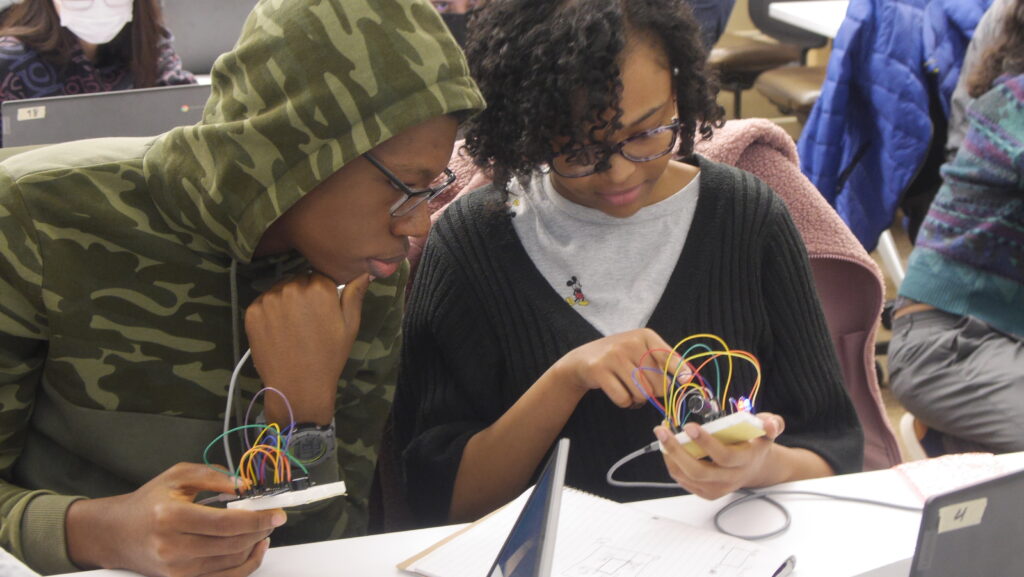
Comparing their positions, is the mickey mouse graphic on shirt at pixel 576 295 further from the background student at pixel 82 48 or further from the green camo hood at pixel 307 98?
the background student at pixel 82 48

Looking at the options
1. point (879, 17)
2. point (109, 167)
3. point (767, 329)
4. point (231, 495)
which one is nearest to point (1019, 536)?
point (767, 329)

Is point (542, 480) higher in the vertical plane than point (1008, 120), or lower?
higher

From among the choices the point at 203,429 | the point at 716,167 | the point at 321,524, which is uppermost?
the point at 716,167

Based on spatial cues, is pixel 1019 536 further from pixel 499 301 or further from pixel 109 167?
pixel 109 167

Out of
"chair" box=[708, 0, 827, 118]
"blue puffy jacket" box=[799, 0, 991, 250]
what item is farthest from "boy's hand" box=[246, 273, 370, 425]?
"chair" box=[708, 0, 827, 118]

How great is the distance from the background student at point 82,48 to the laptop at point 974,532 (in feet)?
7.47

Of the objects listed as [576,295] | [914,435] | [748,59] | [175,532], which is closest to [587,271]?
[576,295]

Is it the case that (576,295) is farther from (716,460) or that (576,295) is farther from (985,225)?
(985,225)

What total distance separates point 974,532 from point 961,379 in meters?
1.13

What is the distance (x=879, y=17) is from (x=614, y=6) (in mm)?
1609

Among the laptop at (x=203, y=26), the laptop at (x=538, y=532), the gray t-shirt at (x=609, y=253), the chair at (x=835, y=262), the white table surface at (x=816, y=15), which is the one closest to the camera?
the laptop at (x=538, y=532)

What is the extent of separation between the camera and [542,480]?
0.78 m

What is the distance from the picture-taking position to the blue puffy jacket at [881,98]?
8.43 ft

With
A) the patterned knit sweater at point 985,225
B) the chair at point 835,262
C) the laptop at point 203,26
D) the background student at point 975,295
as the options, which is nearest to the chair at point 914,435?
the background student at point 975,295
